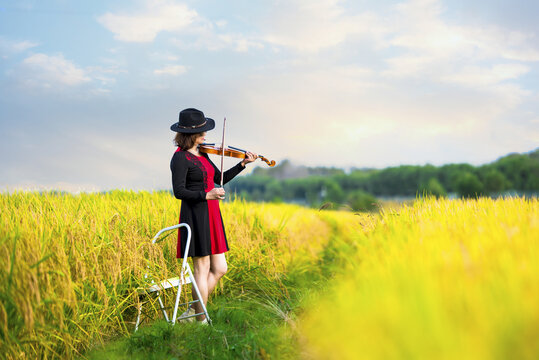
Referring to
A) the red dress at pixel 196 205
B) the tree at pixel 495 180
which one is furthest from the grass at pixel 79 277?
the tree at pixel 495 180

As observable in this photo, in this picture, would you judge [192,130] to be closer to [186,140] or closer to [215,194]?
[186,140]

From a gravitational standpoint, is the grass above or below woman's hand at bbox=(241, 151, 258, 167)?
below

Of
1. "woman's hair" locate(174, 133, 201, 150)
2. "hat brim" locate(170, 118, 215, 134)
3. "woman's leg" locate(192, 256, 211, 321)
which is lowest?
"woman's leg" locate(192, 256, 211, 321)

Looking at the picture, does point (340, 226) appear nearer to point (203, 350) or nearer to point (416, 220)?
point (416, 220)

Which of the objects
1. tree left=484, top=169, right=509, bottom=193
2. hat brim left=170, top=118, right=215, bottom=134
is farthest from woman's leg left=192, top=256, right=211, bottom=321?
tree left=484, top=169, right=509, bottom=193

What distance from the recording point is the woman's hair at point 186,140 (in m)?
4.55

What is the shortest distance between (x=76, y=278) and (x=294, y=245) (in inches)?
194

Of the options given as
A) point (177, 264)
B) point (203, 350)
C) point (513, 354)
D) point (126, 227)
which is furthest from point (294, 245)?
point (513, 354)

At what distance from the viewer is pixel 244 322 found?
4918 millimetres

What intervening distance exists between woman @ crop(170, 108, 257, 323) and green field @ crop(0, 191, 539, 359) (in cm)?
57

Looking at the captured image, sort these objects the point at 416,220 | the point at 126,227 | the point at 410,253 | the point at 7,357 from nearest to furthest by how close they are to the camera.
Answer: the point at 410,253
the point at 7,357
the point at 416,220
the point at 126,227

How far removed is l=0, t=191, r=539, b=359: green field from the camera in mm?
1987

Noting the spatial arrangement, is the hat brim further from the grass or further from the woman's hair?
the grass

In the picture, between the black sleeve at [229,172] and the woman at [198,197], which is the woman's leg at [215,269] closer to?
the woman at [198,197]
